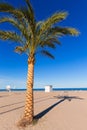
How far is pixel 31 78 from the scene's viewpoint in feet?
42.5

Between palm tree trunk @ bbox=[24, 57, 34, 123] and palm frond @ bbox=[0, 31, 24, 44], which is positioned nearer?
palm tree trunk @ bbox=[24, 57, 34, 123]

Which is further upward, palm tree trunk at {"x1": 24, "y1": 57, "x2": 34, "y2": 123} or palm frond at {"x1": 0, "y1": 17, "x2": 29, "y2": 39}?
palm frond at {"x1": 0, "y1": 17, "x2": 29, "y2": 39}

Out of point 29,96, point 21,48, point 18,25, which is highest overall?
point 18,25

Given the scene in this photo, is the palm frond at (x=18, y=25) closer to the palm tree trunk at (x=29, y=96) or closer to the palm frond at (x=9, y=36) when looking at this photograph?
the palm frond at (x=9, y=36)

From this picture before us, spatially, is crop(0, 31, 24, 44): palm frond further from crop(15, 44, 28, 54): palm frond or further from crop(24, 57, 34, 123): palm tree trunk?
crop(24, 57, 34, 123): palm tree trunk

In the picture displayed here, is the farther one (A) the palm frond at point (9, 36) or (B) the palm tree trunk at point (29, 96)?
(A) the palm frond at point (9, 36)

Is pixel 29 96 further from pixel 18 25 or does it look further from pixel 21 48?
pixel 18 25

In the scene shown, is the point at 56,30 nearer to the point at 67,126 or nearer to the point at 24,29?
the point at 24,29

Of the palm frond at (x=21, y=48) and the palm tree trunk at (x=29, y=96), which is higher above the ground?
the palm frond at (x=21, y=48)

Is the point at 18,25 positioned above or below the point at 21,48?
above

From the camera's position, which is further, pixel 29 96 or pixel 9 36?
pixel 9 36

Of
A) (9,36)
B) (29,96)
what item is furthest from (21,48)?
(29,96)

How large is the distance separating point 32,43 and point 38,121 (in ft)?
15.5

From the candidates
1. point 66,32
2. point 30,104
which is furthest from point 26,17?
point 30,104
